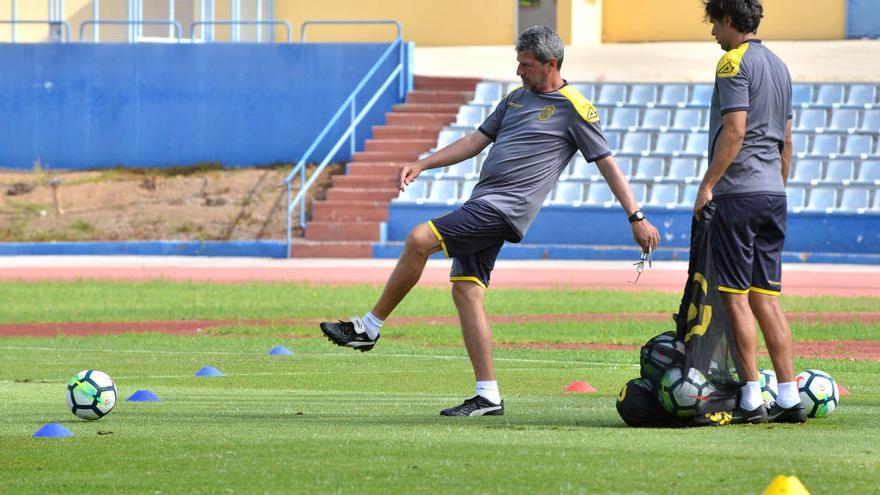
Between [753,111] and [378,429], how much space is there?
254 cm

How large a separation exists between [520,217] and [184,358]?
20.1 feet

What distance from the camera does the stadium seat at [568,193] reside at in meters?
29.9

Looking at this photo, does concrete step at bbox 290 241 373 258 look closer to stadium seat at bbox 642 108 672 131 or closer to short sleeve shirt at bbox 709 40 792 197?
stadium seat at bbox 642 108 672 131

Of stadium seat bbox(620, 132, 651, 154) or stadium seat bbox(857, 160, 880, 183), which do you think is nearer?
stadium seat bbox(857, 160, 880, 183)

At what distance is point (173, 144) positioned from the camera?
35.2 metres

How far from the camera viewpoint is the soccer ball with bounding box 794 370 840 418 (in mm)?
8242

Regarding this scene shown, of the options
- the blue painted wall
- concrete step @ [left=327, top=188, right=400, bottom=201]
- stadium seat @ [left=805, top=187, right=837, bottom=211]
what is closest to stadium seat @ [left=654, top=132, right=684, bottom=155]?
stadium seat @ [left=805, top=187, right=837, bottom=211]

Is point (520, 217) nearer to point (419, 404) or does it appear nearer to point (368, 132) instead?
point (419, 404)

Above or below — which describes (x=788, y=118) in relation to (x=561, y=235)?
above

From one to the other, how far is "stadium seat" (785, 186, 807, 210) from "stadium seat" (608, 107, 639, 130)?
397 centimetres

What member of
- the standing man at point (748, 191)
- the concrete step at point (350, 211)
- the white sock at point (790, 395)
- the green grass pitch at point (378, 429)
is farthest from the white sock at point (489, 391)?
the concrete step at point (350, 211)

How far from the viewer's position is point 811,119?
3095cm

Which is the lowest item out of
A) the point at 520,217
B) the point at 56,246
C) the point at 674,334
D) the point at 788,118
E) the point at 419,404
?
the point at 56,246

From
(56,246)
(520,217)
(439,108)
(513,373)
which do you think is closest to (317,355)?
(513,373)
